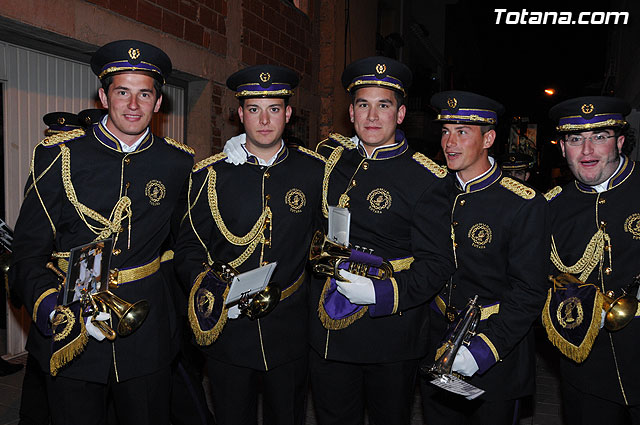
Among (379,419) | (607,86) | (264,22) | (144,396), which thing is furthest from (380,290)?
(607,86)

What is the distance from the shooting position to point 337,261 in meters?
2.75

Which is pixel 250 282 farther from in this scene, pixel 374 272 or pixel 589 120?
pixel 589 120

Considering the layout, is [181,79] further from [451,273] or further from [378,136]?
[451,273]

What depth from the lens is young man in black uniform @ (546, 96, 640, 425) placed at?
8.92ft

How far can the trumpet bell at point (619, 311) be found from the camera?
260cm

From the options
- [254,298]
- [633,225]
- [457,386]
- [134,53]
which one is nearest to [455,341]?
[457,386]

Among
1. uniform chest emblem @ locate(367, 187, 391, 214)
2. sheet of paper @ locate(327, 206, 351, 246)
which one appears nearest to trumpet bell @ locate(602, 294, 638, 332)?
uniform chest emblem @ locate(367, 187, 391, 214)

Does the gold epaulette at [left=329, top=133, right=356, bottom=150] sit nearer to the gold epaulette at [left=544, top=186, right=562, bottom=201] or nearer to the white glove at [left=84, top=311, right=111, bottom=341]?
the gold epaulette at [left=544, top=186, right=562, bottom=201]

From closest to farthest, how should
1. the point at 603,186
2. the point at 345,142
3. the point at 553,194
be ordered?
the point at 603,186 < the point at 553,194 < the point at 345,142

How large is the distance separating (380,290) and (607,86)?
659 inches

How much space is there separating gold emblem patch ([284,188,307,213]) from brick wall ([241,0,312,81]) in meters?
4.66

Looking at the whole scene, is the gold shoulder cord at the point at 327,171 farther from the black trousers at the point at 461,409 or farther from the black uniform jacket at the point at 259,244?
the black trousers at the point at 461,409

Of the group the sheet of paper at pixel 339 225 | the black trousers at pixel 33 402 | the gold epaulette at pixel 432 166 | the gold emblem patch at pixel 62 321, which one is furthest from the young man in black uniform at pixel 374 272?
the black trousers at pixel 33 402

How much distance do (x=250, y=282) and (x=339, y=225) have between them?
21.0 inches
